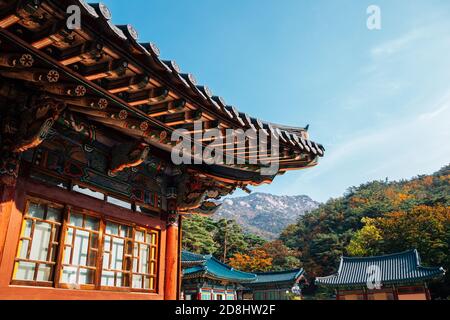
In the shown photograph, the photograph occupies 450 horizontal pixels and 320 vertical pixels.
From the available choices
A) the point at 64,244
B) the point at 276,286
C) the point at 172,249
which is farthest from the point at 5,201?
the point at 276,286

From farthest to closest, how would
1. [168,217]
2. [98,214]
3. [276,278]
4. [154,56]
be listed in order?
[276,278]
[168,217]
[98,214]
[154,56]

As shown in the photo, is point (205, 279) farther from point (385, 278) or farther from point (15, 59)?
point (15, 59)

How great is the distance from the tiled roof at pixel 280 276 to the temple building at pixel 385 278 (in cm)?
575

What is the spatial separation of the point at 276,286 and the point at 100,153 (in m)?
43.6

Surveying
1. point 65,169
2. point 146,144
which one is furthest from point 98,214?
point 146,144

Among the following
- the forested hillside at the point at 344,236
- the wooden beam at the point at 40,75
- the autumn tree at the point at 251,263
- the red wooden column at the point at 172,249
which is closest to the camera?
the wooden beam at the point at 40,75

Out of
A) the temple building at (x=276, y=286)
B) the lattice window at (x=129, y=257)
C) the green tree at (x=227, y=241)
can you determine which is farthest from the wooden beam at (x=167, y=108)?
the green tree at (x=227, y=241)

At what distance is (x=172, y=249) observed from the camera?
6719 mm

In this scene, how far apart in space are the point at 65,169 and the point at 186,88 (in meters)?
2.25

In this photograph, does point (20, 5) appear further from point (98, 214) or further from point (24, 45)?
point (98, 214)

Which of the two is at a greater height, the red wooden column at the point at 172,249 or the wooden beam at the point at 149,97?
the wooden beam at the point at 149,97

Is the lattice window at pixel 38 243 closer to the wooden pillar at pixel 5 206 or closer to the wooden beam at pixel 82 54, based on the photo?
the wooden pillar at pixel 5 206

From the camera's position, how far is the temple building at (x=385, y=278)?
112 ft

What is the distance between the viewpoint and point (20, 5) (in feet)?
8.99
